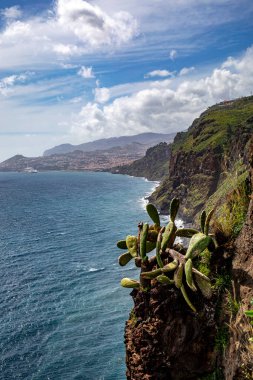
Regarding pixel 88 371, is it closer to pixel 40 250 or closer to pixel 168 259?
pixel 168 259

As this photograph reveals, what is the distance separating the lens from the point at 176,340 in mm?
14852

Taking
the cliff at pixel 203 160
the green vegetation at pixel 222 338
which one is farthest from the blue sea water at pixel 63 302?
the green vegetation at pixel 222 338

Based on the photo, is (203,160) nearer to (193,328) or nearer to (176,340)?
(193,328)

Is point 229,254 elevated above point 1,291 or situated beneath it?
elevated above

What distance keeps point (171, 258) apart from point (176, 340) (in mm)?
3090

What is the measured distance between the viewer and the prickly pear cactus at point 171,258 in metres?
14.5

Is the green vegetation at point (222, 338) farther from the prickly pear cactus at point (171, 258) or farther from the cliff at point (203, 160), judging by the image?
the cliff at point (203, 160)

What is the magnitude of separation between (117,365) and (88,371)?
366 cm

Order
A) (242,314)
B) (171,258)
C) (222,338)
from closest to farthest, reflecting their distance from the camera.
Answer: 1. (242,314)
2. (222,338)
3. (171,258)

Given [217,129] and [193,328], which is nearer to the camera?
[193,328]

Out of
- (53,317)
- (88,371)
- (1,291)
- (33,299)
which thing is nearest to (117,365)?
(88,371)

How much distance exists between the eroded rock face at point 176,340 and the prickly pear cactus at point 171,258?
49cm

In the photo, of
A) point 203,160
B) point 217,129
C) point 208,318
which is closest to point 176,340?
point 208,318

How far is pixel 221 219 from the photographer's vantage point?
655 inches
